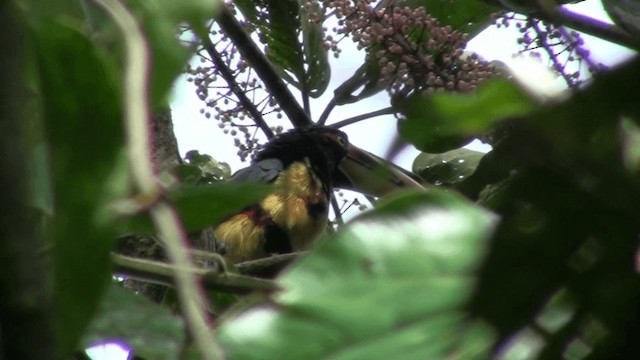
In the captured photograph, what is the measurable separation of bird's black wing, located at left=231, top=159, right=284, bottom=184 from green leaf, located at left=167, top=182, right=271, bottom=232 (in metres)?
2.96

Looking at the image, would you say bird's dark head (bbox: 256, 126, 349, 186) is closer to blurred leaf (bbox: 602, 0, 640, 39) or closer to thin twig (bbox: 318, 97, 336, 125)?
thin twig (bbox: 318, 97, 336, 125)

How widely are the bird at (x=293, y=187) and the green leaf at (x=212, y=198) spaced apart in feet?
8.13

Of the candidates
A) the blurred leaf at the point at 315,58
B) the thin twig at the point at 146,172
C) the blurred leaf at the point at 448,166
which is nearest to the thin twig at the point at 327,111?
the blurred leaf at the point at 315,58

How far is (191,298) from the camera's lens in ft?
1.04

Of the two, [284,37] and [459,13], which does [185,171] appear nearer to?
[459,13]

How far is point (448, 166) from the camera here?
5.22ft

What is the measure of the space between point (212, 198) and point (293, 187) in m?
3.07

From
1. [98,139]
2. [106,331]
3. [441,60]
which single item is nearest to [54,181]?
[98,139]

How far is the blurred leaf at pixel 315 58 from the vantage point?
2.64 metres

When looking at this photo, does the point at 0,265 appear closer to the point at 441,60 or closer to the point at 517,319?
the point at 517,319

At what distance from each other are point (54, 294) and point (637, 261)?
205 mm

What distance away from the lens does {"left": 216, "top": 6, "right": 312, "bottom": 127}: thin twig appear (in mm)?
2097

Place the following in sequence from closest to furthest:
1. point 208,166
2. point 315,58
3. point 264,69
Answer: point 264,69, point 208,166, point 315,58

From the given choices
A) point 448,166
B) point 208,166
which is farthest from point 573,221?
point 208,166
